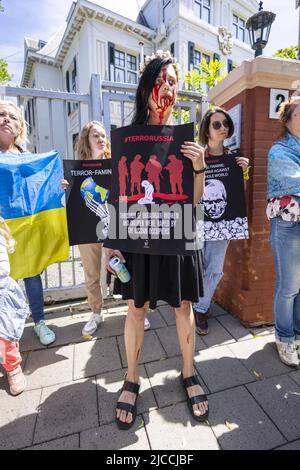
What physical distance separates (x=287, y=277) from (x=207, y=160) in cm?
120

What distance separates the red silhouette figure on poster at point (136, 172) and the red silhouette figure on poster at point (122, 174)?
0.13 feet

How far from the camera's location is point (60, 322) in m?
3.00

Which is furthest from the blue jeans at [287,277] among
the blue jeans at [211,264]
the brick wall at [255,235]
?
the blue jeans at [211,264]

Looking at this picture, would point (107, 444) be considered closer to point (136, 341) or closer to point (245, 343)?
point (136, 341)

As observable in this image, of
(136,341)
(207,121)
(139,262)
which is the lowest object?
(136,341)

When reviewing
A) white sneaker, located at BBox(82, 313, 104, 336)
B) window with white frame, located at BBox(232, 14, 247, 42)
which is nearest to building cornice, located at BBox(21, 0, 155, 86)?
window with white frame, located at BBox(232, 14, 247, 42)

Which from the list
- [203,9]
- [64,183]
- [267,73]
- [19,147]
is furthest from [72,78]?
[267,73]

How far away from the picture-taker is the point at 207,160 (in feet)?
8.29

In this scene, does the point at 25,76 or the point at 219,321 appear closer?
the point at 219,321

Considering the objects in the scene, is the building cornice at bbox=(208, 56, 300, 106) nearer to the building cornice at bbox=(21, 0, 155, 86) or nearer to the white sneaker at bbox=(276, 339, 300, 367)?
the white sneaker at bbox=(276, 339, 300, 367)

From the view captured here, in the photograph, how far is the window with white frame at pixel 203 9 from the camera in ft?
42.3

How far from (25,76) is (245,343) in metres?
19.3

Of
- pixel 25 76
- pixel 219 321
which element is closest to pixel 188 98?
pixel 219 321

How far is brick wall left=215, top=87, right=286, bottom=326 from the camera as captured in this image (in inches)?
99.6
